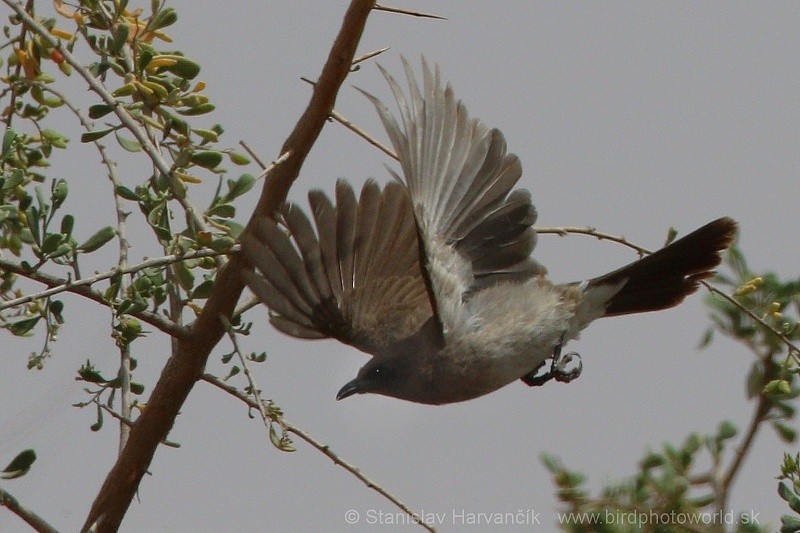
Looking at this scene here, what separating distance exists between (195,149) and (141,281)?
40 cm

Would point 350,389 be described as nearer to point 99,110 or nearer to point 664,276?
point 664,276

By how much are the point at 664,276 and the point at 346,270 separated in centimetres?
134

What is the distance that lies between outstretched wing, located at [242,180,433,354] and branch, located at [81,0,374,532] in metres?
0.12

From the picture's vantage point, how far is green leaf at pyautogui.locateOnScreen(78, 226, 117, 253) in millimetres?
2396

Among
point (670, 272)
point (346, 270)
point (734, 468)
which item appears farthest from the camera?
point (670, 272)

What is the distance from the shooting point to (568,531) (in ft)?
8.29

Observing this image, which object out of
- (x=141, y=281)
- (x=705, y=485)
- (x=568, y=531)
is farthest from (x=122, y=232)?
(x=705, y=485)

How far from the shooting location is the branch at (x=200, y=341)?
260 centimetres

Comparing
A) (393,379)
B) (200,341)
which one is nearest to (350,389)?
(393,379)

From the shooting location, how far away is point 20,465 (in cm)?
239

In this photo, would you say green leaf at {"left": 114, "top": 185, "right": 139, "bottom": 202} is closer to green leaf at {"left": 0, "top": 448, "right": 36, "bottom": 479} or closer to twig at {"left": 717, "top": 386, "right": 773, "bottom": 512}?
green leaf at {"left": 0, "top": 448, "right": 36, "bottom": 479}

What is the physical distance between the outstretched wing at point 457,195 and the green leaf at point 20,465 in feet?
3.87

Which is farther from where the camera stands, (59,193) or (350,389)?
(350,389)

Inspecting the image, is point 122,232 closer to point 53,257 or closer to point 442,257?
point 53,257
